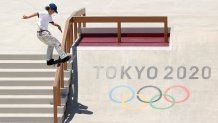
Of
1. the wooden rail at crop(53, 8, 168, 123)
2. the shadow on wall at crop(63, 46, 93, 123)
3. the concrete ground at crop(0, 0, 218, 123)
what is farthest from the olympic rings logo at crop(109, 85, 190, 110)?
the wooden rail at crop(53, 8, 168, 123)

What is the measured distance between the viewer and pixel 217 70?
48.9 ft

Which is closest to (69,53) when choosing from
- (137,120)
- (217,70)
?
(137,120)

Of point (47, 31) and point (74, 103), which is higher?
point (47, 31)

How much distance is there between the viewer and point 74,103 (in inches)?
576

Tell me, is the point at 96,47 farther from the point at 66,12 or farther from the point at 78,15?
the point at 66,12

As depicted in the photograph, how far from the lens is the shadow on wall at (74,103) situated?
14.2 m

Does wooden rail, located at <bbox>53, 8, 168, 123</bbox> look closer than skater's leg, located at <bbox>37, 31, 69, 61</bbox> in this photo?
No

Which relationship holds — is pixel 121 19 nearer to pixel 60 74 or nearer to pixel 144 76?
pixel 144 76

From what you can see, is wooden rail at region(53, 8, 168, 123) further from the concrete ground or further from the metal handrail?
the concrete ground

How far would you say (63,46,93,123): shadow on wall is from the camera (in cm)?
1420

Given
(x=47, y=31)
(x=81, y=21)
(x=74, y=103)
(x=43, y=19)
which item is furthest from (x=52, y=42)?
(x=81, y=21)

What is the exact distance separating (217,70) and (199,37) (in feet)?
4.45

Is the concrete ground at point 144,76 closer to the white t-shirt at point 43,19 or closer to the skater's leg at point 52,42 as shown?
the skater's leg at point 52,42

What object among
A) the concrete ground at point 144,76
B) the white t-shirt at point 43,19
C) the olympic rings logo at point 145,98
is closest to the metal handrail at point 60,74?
the concrete ground at point 144,76
